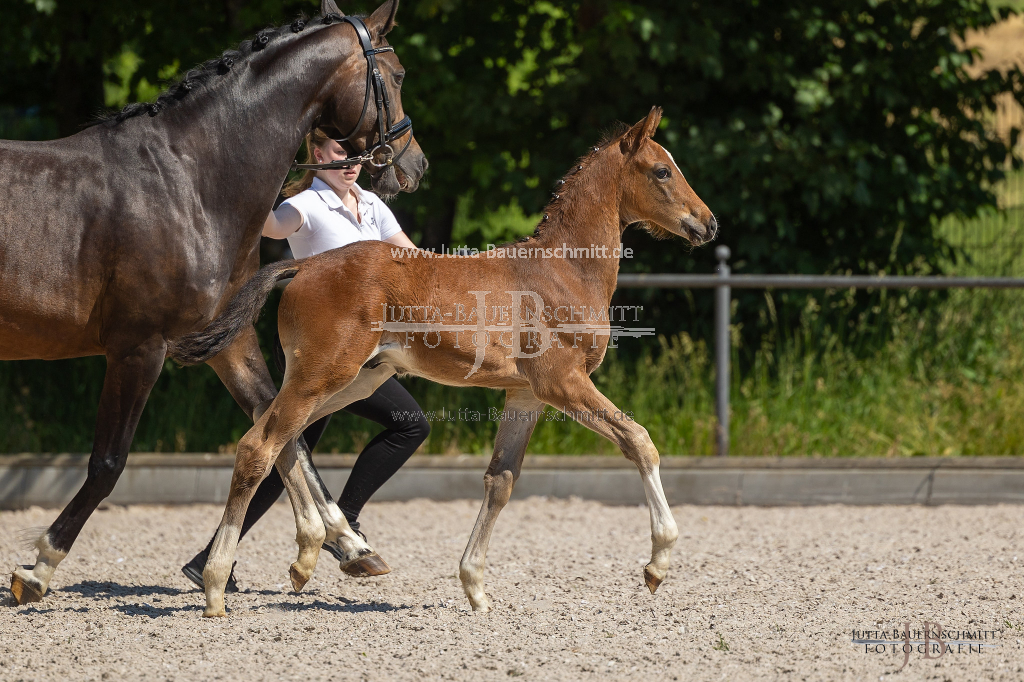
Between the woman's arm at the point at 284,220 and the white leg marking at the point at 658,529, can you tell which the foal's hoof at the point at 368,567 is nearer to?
the white leg marking at the point at 658,529

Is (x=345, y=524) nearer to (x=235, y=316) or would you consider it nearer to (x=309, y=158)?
(x=235, y=316)

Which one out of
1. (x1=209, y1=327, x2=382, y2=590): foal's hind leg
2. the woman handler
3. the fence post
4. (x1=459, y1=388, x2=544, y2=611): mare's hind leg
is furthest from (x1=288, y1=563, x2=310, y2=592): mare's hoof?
the fence post

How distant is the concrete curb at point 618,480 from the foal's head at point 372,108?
2.86 meters

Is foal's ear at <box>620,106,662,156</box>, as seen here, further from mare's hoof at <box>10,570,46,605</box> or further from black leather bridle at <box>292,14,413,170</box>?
mare's hoof at <box>10,570,46,605</box>

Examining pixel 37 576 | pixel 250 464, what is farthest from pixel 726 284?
pixel 37 576

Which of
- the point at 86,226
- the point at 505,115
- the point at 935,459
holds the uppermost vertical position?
the point at 505,115

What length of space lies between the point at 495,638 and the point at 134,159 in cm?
225

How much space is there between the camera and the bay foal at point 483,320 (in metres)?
3.64

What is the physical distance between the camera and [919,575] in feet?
14.9

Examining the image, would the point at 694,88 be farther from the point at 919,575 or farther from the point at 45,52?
the point at 45,52

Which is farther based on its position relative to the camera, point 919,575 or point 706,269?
point 706,269

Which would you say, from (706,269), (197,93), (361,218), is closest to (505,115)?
(706,269)

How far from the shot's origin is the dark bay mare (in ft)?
12.4

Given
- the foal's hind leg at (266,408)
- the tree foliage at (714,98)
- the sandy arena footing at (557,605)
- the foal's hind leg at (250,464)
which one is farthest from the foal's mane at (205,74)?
the tree foliage at (714,98)
